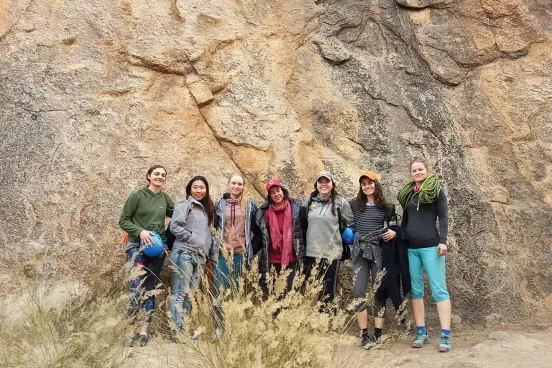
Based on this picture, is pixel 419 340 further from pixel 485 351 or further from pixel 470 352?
pixel 485 351

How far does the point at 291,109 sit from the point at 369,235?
226cm

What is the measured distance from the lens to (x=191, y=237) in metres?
5.09

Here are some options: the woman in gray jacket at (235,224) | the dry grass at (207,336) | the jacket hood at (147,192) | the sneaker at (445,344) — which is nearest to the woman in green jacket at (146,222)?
the jacket hood at (147,192)

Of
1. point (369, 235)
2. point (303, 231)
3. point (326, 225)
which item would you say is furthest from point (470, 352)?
point (303, 231)

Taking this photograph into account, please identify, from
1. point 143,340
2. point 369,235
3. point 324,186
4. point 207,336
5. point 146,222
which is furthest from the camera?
point 324,186

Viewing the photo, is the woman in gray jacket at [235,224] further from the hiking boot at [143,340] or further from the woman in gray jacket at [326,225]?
the hiking boot at [143,340]

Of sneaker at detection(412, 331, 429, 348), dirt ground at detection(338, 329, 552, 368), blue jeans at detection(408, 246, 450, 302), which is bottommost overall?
dirt ground at detection(338, 329, 552, 368)

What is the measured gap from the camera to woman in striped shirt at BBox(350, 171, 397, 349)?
519 centimetres

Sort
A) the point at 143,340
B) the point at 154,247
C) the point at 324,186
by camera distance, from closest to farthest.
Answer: the point at 143,340 → the point at 154,247 → the point at 324,186

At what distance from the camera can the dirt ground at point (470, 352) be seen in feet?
14.0

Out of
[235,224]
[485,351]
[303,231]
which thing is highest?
[235,224]

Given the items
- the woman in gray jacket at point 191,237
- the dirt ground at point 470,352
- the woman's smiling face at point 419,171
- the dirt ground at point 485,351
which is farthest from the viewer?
the woman's smiling face at point 419,171

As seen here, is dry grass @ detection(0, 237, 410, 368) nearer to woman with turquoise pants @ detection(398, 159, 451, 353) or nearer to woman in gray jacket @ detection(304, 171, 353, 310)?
woman in gray jacket @ detection(304, 171, 353, 310)

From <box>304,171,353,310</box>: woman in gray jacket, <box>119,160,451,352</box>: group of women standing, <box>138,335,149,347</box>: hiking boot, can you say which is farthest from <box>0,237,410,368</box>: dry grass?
<box>304,171,353,310</box>: woman in gray jacket
